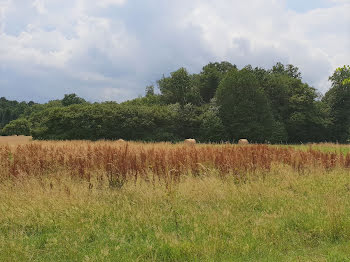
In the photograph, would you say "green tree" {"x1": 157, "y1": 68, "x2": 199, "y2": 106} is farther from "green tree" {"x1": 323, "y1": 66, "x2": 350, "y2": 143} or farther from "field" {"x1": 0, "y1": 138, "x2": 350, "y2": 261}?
"field" {"x1": 0, "y1": 138, "x2": 350, "y2": 261}

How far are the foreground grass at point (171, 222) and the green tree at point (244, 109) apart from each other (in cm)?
3158

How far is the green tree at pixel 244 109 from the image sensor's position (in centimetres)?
3866

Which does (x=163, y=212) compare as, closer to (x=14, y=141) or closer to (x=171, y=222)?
(x=171, y=222)

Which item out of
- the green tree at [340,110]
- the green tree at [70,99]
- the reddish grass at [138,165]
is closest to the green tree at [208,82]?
the green tree at [340,110]

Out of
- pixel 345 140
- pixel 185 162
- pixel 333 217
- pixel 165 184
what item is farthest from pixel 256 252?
pixel 345 140

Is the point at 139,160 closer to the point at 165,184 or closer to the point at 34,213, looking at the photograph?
the point at 165,184

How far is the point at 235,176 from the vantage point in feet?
27.6

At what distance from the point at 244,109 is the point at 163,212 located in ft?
113

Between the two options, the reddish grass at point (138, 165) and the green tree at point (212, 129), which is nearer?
the reddish grass at point (138, 165)

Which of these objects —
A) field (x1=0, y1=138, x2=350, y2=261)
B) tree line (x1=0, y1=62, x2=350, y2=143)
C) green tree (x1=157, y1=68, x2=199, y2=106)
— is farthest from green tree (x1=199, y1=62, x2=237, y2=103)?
field (x1=0, y1=138, x2=350, y2=261)

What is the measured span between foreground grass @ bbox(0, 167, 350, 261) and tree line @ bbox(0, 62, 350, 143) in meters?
25.7

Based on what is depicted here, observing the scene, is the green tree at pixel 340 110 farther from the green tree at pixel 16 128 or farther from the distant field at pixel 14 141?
the green tree at pixel 16 128

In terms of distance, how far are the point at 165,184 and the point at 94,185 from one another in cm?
162

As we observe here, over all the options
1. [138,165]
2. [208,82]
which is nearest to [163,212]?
[138,165]
